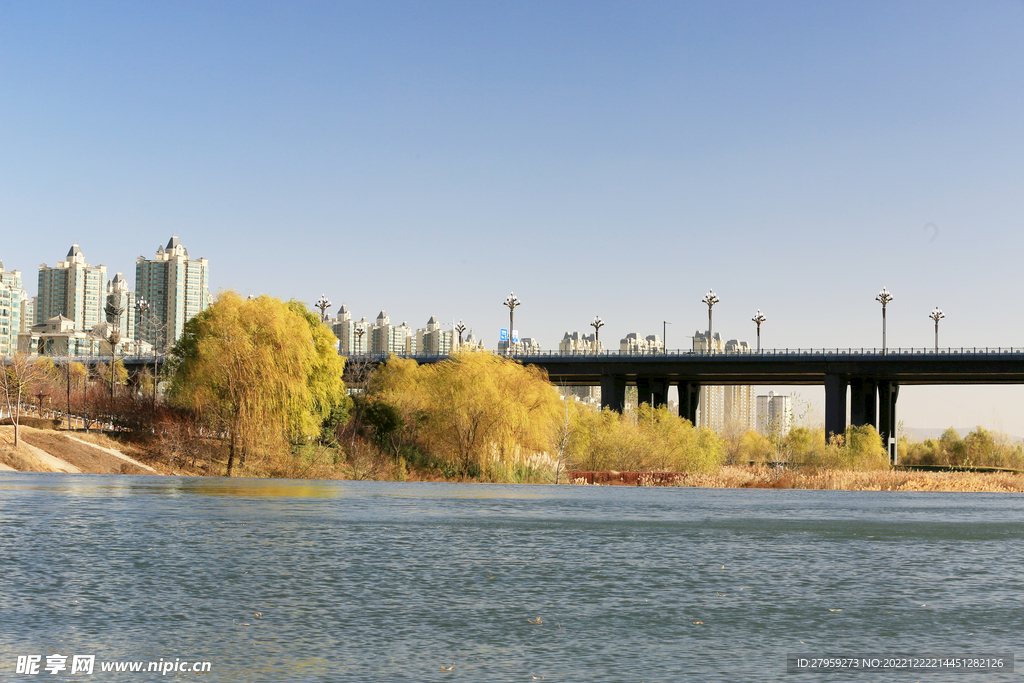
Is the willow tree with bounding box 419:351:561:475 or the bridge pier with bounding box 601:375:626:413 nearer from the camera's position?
the willow tree with bounding box 419:351:561:475

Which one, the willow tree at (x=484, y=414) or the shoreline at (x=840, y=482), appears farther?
the shoreline at (x=840, y=482)

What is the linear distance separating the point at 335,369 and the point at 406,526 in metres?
40.3

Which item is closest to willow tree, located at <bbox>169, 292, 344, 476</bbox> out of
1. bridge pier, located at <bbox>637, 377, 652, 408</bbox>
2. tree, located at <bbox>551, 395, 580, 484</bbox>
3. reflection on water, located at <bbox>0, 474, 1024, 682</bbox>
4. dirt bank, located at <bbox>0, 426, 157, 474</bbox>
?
dirt bank, located at <bbox>0, 426, 157, 474</bbox>

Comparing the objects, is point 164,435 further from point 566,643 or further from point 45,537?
point 566,643

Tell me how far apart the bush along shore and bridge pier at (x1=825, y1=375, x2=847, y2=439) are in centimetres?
4970

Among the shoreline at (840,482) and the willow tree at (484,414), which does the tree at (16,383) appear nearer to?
the shoreline at (840,482)

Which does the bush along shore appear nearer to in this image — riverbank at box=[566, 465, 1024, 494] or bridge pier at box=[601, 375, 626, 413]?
riverbank at box=[566, 465, 1024, 494]

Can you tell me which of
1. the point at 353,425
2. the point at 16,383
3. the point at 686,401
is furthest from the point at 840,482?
the point at 686,401

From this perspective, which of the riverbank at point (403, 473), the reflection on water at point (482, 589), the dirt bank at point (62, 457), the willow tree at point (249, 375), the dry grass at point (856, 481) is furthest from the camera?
the dry grass at point (856, 481)

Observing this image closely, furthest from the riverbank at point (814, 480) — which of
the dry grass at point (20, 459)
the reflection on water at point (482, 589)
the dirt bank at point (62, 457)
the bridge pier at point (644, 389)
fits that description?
the bridge pier at point (644, 389)

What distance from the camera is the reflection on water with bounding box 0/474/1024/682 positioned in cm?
1636

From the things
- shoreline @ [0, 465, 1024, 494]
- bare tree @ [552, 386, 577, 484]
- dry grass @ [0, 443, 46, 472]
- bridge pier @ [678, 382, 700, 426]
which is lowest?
shoreline @ [0, 465, 1024, 494]

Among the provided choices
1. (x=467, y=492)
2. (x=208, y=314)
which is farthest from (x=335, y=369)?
(x=467, y=492)

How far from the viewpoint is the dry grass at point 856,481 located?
72375mm
